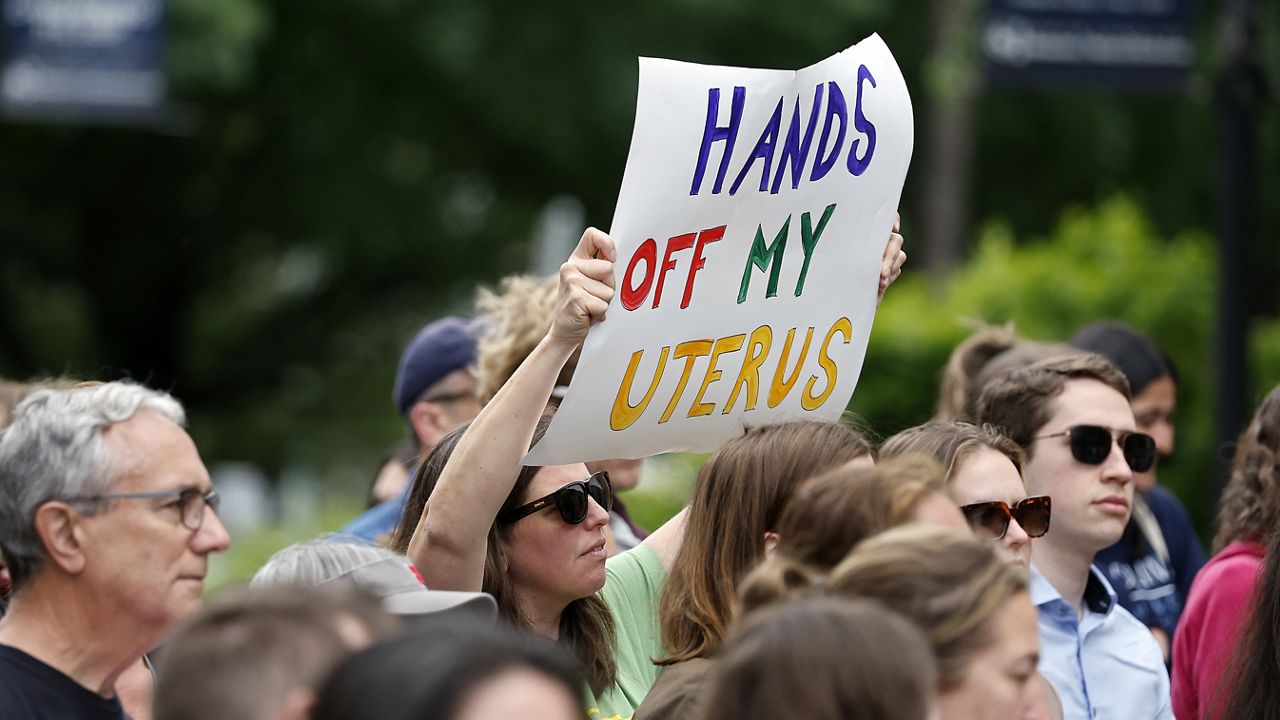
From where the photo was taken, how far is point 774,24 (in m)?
15.1

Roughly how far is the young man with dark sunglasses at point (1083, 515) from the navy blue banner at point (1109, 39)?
4005 mm

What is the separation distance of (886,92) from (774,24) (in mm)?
11268

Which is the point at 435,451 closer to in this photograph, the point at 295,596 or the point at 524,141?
the point at 295,596

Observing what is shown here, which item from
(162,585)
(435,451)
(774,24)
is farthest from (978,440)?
(774,24)

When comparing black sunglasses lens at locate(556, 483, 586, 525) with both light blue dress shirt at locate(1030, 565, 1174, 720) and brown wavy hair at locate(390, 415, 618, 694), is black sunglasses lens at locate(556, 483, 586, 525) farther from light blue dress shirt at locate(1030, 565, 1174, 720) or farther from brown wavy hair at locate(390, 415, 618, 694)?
light blue dress shirt at locate(1030, 565, 1174, 720)

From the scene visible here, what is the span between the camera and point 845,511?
301 cm

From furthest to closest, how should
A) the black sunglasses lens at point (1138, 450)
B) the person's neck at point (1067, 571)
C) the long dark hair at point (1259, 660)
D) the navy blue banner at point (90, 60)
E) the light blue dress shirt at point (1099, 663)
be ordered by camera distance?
1. the navy blue banner at point (90, 60)
2. the black sunglasses lens at point (1138, 450)
3. the person's neck at point (1067, 571)
4. the light blue dress shirt at point (1099, 663)
5. the long dark hair at point (1259, 660)

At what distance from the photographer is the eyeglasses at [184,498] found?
312cm

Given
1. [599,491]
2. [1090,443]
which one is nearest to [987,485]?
[1090,443]

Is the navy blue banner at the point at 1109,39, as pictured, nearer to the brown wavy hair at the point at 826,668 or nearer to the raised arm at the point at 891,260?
the raised arm at the point at 891,260

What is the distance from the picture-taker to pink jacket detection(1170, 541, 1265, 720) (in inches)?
168

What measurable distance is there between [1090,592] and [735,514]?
1.27 metres

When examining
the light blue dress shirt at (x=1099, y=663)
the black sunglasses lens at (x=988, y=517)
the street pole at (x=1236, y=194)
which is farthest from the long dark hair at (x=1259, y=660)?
the street pole at (x=1236, y=194)

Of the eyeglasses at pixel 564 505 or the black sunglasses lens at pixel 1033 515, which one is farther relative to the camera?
the black sunglasses lens at pixel 1033 515
